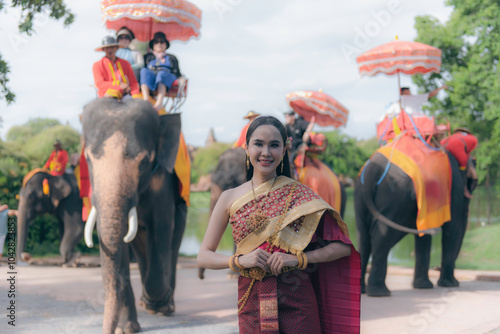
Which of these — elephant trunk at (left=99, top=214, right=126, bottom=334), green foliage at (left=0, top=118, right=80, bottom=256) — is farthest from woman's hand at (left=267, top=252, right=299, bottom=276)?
green foliage at (left=0, top=118, right=80, bottom=256)

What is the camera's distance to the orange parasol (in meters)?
6.41

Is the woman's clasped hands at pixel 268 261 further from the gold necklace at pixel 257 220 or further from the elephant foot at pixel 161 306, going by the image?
the elephant foot at pixel 161 306

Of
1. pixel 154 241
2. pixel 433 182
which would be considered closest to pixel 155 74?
pixel 154 241

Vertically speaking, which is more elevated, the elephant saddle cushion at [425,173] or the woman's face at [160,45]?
the woman's face at [160,45]

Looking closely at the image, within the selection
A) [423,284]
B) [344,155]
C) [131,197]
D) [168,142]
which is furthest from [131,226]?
[344,155]

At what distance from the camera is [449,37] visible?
58.0ft

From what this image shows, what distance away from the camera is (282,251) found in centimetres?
267

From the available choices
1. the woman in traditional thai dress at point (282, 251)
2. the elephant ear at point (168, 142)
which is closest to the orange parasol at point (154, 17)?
the elephant ear at point (168, 142)

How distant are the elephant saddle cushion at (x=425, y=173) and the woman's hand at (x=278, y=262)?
4.84 metres

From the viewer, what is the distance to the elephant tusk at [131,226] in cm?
498

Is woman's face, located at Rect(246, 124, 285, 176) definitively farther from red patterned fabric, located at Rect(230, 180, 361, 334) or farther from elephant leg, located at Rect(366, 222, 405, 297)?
elephant leg, located at Rect(366, 222, 405, 297)

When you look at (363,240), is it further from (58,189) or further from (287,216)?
(58,189)

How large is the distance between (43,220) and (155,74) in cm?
760

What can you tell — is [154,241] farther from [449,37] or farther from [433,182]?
[449,37]
